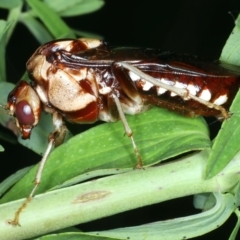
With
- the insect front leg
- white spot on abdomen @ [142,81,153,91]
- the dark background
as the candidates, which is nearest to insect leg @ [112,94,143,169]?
white spot on abdomen @ [142,81,153,91]

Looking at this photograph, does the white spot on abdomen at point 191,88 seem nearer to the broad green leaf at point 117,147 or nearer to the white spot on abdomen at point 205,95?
the white spot on abdomen at point 205,95

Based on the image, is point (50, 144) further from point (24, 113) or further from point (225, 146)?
point (225, 146)

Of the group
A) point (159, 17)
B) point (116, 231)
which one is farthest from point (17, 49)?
point (116, 231)

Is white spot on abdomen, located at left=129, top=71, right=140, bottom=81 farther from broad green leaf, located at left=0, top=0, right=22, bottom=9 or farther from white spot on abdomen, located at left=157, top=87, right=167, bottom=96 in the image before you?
broad green leaf, located at left=0, top=0, right=22, bottom=9

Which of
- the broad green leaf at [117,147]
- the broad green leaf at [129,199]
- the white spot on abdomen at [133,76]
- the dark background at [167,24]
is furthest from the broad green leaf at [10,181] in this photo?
the dark background at [167,24]

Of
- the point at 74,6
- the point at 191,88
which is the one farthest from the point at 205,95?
the point at 74,6
